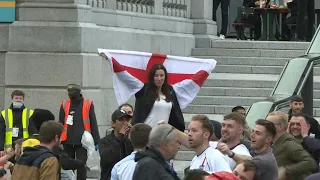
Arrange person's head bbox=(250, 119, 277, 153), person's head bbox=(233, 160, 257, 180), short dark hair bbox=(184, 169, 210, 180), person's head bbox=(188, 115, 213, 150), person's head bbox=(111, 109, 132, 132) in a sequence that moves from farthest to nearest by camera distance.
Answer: person's head bbox=(111, 109, 132, 132) → person's head bbox=(250, 119, 277, 153) → person's head bbox=(188, 115, 213, 150) → person's head bbox=(233, 160, 257, 180) → short dark hair bbox=(184, 169, 210, 180)

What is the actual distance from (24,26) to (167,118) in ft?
17.5

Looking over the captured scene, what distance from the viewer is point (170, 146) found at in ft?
33.0

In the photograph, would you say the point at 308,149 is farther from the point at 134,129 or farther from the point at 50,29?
the point at 50,29

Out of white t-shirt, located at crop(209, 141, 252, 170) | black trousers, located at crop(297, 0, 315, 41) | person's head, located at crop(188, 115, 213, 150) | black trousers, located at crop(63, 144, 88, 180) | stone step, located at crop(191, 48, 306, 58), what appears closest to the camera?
person's head, located at crop(188, 115, 213, 150)

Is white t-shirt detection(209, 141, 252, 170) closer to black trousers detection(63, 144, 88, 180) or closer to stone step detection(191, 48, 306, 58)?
black trousers detection(63, 144, 88, 180)

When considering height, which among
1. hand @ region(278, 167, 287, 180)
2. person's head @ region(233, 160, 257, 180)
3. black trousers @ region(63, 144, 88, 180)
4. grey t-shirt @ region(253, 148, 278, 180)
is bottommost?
black trousers @ region(63, 144, 88, 180)

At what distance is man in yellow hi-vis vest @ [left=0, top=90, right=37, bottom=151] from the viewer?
16.9 meters

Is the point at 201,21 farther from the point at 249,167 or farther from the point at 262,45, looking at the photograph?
the point at 249,167

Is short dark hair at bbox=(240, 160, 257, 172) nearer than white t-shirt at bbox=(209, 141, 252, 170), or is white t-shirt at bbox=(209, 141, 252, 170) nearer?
short dark hair at bbox=(240, 160, 257, 172)

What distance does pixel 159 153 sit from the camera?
10.0 m

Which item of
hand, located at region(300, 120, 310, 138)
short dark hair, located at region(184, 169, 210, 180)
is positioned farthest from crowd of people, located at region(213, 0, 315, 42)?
short dark hair, located at region(184, 169, 210, 180)

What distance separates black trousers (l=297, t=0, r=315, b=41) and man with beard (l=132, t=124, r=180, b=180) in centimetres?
1645

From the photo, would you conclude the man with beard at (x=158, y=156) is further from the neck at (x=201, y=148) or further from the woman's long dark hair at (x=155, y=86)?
the woman's long dark hair at (x=155, y=86)

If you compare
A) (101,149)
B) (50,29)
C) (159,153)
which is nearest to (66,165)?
(101,149)
